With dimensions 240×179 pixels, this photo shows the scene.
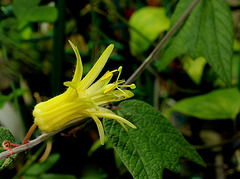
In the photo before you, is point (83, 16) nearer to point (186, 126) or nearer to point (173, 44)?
point (173, 44)

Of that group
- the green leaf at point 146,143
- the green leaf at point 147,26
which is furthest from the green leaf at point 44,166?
the green leaf at point 147,26

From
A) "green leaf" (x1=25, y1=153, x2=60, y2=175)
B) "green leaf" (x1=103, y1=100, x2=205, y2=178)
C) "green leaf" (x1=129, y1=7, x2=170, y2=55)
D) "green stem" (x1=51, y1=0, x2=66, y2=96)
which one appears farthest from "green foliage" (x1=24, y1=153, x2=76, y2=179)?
"green leaf" (x1=129, y1=7, x2=170, y2=55)

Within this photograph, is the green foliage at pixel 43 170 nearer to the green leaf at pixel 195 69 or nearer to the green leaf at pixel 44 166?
the green leaf at pixel 44 166

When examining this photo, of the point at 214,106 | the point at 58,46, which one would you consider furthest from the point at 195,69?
the point at 58,46

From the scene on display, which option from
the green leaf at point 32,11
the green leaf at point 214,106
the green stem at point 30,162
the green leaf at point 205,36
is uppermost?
the green leaf at point 32,11

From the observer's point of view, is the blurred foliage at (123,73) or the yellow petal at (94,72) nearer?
the yellow petal at (94,72)
